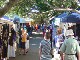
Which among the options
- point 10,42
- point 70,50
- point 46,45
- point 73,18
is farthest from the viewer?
point 10,42

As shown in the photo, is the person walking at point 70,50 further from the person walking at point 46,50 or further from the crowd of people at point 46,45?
the person walking at point 46,50

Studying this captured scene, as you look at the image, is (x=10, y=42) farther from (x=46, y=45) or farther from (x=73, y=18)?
(x=46, y=45)

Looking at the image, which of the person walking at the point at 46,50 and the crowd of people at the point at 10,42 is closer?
the person walking at the point at 46,50

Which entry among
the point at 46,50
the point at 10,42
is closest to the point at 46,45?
the point at 46,50

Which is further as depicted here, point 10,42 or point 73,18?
point 10,42

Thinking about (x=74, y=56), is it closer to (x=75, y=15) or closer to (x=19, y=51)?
(x=75, y=15)

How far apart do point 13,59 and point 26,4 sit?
8.06 meters

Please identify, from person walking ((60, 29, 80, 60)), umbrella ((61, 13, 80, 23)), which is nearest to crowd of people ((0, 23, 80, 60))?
person walking ((60, 29, 80, 60))

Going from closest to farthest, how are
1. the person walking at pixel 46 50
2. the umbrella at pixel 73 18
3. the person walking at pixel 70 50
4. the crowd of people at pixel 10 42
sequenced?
the person walking at pixel 70 50 < the person walking at pixel 46 50 < the crowd of people at pixel 10 42 < the umbrella at pixel 73 18

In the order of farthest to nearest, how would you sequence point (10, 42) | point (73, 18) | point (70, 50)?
1. point (10, 42)
2. point (73, 18)
3. point (70, 50)

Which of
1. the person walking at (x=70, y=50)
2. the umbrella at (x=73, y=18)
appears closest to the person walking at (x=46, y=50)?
the person walking at (x=70, y=50)

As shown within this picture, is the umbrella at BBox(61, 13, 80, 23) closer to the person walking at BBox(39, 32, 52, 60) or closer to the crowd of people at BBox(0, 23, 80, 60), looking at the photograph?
the crowd of people at BBox(0, 23, 80, 60)

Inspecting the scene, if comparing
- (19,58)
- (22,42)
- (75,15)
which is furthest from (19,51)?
(75,15)

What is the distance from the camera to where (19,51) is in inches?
712
